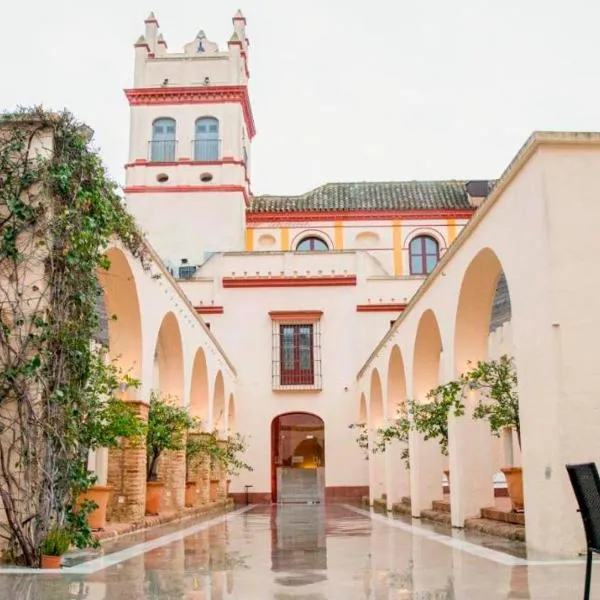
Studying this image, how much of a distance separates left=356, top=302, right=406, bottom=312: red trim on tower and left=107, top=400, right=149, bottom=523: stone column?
48.1ft

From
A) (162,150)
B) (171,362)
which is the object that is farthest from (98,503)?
(162,150)

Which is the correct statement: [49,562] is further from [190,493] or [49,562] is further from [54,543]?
[190,493]

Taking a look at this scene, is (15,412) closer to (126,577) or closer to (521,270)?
(126,577)

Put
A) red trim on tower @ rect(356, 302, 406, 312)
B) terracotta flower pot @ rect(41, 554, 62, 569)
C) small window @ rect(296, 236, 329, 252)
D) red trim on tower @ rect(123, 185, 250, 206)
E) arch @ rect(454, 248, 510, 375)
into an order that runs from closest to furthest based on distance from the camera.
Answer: terracotta flower pot @ rect(41, 554, 62, 569), arch @ rect(454, 248, 510, 375), red trim on tower @ rect(356, 302, 406, 312), red trim on tower @ rect(123, 185, 250, 206), small window @ rect(296, 236, 329, 252)

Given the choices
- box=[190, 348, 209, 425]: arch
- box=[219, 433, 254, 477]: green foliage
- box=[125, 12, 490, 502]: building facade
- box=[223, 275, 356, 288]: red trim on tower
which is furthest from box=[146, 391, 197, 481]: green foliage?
box=[223, 275, 356, 288]: red trim on tower

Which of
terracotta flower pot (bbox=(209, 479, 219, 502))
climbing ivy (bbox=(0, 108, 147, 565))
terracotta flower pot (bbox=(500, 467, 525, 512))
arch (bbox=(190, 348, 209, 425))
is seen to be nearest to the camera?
climbing ivy (bbox=(0, 108, 147, 565))

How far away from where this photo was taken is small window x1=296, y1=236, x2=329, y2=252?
98.1 feet

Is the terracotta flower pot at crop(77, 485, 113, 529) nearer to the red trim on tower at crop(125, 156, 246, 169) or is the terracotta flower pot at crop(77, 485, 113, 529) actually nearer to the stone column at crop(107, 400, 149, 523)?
the stone column at crop(107, 400, 149, 523)

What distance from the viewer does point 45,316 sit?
25.0 ft

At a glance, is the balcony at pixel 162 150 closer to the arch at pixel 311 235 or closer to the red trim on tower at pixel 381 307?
the arch at pixel 311 235

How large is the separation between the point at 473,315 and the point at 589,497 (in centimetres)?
727

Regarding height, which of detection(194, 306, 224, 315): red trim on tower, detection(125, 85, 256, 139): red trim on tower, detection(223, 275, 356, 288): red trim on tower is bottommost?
detection(194, 306, 224, 315): red trim on tower

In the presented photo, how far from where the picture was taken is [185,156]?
1159 inches

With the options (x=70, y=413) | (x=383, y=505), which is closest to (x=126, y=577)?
(x=70, y=413)
